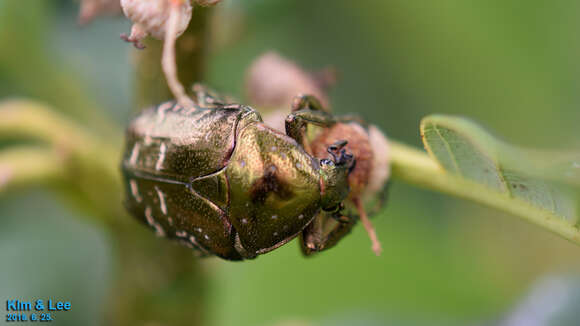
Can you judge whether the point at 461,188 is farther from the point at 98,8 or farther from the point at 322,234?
the point at 98,8

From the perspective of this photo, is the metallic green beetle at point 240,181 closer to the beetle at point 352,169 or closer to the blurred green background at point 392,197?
the beetle at point 352,169

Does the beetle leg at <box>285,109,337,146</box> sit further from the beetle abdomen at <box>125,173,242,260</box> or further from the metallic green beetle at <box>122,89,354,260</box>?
the beetle abdomen at <box>125,173,242,260</box>

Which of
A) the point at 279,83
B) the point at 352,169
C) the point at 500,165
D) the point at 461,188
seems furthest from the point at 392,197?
the point at 500,165

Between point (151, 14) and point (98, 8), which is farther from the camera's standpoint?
point (98, 8)

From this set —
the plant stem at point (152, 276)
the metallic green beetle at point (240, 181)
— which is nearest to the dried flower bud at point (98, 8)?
the plant stem at point (152, 276)

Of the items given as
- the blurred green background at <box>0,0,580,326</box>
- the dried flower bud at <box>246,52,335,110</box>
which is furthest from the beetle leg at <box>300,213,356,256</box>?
the blurred green background at <box>0,0,580,326</box>

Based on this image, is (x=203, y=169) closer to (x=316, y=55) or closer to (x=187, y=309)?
(x=187, y=309)
